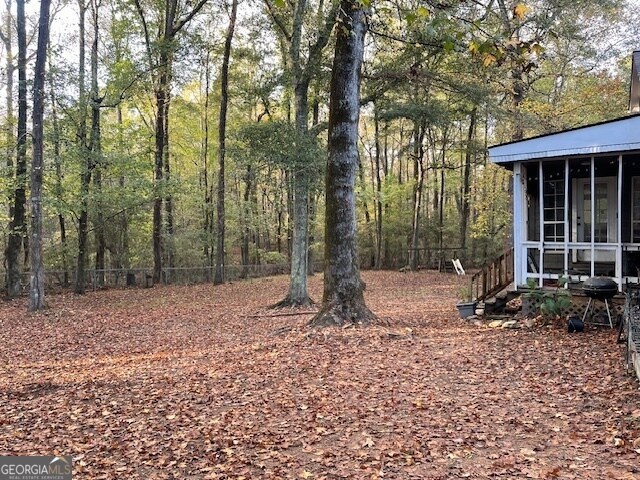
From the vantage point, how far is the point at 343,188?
8711mm

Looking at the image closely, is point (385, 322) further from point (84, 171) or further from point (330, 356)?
point (84, 171)

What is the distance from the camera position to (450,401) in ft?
16.2

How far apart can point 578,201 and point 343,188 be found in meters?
5.34

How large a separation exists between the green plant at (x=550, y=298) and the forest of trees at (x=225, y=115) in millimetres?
4072

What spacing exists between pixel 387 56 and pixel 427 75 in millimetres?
3097

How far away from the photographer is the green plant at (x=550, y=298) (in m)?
8.38

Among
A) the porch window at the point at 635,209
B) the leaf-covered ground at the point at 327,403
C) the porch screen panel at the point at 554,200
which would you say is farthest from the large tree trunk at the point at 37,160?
the porch window at the point at 635,209

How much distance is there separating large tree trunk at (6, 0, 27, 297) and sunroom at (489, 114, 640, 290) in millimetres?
13524

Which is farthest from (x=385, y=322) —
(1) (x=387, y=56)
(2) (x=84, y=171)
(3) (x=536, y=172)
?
(2) (x=84, y=171)

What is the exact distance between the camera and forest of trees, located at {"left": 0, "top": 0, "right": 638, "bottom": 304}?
42.2 feet

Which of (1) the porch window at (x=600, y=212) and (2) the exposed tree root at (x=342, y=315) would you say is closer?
(2) the exposed tree root at (x=342, y=315)

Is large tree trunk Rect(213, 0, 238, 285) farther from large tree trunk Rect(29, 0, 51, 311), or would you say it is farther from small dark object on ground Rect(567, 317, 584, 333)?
small dark object on ground Rect(567, 317, 584, 333)

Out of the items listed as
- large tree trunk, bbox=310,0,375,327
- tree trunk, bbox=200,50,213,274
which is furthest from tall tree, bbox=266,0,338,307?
tree trunk, bbox=200,50,213,274

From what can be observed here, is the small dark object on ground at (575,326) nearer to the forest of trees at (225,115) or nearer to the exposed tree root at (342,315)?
the exposed tree root at (342,315)
